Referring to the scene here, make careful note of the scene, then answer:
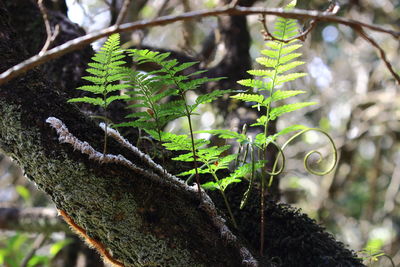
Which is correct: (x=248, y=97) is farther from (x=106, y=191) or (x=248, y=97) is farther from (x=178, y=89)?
(x=106, y=191)

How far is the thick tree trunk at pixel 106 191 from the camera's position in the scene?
103cm

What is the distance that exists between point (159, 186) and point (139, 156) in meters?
0.09

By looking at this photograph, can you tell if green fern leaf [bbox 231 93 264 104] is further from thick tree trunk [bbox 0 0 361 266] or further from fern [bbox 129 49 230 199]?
thick tree trunk [bbox 0 0 361 266]

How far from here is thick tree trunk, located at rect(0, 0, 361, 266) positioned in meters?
1.03

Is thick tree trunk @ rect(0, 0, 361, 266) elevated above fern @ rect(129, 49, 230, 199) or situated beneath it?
situated beneath

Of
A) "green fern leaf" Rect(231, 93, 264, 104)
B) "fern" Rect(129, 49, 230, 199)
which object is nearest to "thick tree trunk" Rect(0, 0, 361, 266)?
"fern" Rect(129, 49, 230, 199)

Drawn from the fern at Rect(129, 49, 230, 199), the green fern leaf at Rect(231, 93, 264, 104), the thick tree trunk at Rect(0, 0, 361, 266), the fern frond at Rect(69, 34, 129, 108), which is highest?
the green fern leaf at Rect(231, 93, 264, 104)

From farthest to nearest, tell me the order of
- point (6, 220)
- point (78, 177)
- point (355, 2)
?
point (355, 2)
point (6, 220)
point (78, 177)

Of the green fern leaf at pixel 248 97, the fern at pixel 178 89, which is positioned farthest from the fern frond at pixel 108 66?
the green fern leaf at pixel 248 97

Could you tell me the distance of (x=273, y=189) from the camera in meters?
2.16

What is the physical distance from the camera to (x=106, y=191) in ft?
3.37

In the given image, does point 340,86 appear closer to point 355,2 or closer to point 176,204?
point 355,2

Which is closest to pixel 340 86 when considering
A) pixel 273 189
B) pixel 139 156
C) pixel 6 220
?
pixel 273 189

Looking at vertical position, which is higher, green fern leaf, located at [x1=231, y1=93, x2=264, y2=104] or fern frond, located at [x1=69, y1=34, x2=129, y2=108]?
green fern leaf, located at [x1=231, y1=93, x2=264, y2=104]
